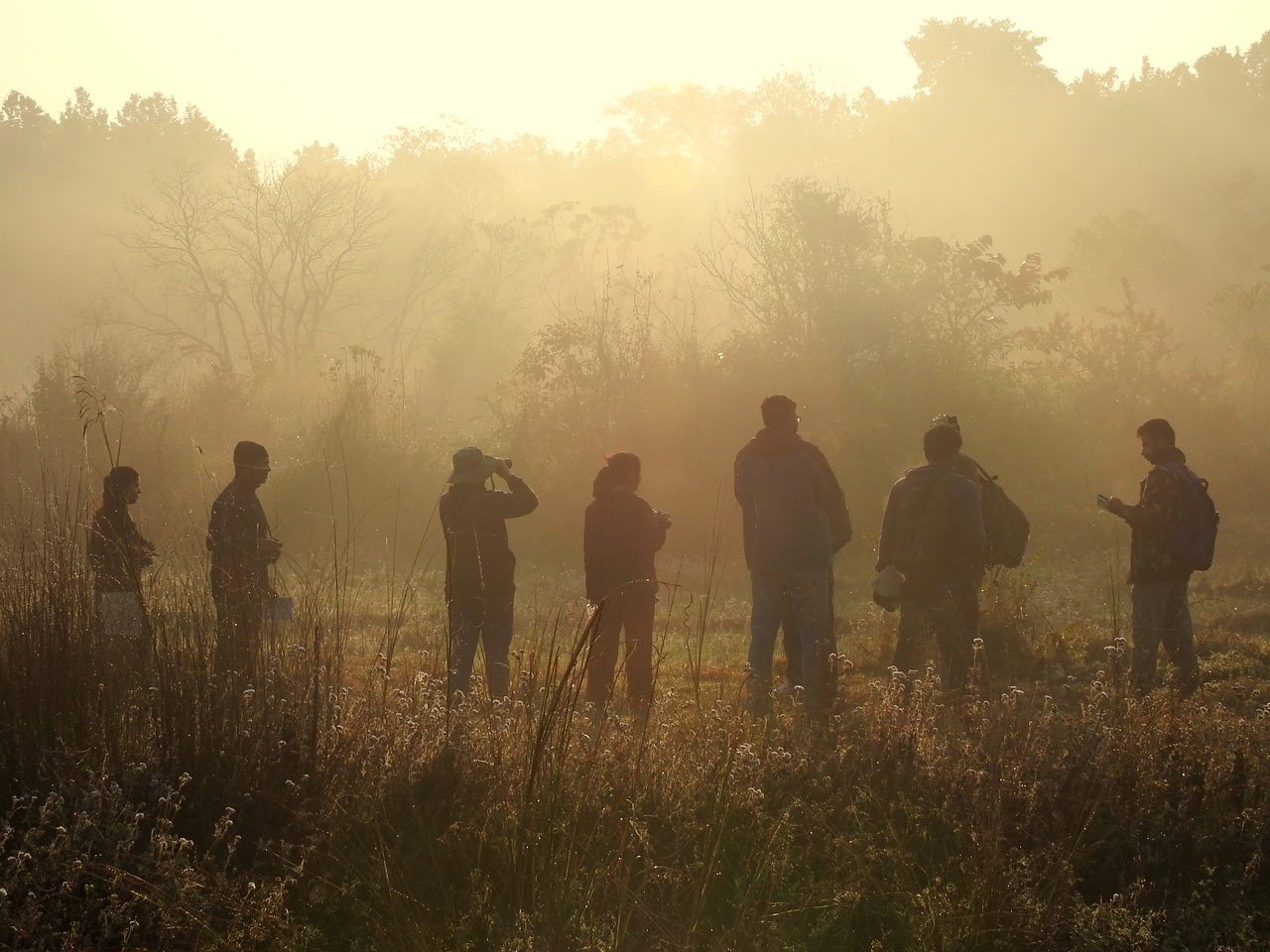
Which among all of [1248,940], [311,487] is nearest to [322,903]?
[1248,940]

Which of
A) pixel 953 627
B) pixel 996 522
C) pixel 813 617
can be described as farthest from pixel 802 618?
pixel 996 522

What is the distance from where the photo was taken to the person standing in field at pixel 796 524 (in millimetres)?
8133

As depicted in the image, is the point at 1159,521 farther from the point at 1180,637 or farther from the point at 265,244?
the point at 265,244

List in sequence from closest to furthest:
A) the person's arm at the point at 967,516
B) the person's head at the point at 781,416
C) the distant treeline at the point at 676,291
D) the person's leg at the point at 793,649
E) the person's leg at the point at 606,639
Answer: the person's arm at the point at 967,516 < the person's leg at the point at 606,639 < the person's head at the point at 781,416 < the person's leg at the point at 793,649 < the distant treeline at the point at 676,291

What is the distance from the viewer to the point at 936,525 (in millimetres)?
7785

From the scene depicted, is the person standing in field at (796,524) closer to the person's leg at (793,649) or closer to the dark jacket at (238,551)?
the person's leg at (793,649)

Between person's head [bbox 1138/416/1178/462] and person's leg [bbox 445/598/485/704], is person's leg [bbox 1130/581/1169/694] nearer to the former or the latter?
person's head [bbox 1138/416/1178/462]

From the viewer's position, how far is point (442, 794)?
508 cm

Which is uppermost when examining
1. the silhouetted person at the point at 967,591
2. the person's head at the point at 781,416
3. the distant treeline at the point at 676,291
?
the distant treeline at the point at 676,291

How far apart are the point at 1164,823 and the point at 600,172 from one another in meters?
66.5

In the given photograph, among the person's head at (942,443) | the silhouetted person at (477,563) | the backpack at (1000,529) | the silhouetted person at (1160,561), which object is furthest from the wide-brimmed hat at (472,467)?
the silhouetted person at (1160,561)

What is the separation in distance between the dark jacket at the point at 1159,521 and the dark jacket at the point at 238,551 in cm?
527

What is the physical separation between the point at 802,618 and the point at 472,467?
89.8 inches

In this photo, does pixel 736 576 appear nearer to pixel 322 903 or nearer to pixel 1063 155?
pixel 322 903
